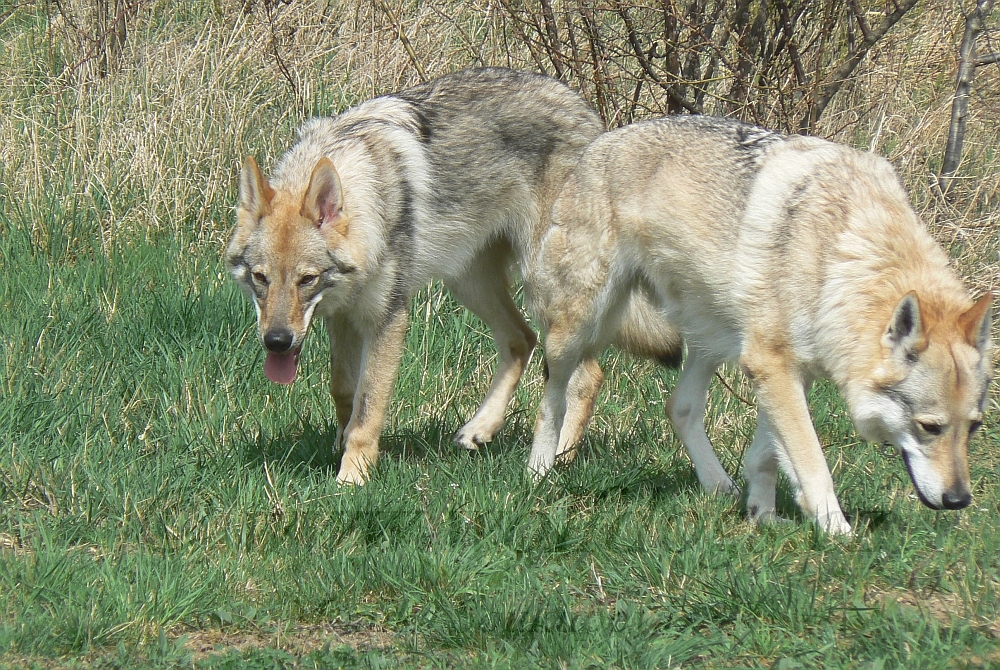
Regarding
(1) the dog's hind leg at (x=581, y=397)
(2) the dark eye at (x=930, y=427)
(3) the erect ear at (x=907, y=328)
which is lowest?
(1) the dog's hind leg at (x=581, y=397)

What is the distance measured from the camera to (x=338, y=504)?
4.07m

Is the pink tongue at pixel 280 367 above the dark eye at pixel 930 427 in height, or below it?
below

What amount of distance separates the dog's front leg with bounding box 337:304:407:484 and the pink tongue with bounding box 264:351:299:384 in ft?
1.62

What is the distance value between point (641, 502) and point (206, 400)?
2.17 m

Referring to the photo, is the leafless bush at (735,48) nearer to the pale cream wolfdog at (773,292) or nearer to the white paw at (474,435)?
the pale cream wolfdog at (773,292)

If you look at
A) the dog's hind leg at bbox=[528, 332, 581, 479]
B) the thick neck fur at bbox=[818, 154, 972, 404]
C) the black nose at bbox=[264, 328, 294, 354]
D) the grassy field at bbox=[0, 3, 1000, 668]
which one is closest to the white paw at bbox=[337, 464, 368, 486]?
the grassy field at bbox=[0, 3, 1000, 668]

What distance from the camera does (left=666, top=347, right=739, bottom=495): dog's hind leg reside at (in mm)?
4707

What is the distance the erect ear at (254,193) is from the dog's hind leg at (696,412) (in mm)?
2108

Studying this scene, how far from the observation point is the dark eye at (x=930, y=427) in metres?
3.65

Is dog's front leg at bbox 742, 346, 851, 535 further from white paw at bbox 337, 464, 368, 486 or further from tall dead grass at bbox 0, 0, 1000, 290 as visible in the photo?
tall dead grass at bbox 0, 0, 1000, 290

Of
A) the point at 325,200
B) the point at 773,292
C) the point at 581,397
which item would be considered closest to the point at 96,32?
the point at 325,200

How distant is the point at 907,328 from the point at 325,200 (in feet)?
8.35

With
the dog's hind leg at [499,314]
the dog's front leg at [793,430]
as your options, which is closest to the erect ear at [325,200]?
the dog's hind leg at [499,314]

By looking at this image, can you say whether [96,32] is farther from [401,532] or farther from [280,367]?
[401,532]
